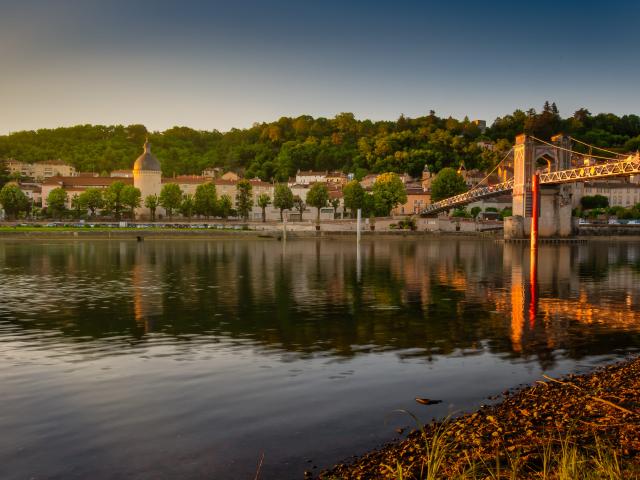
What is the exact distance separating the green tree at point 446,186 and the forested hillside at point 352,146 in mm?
30295

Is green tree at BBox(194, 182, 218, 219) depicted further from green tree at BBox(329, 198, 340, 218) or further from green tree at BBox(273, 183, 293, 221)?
green tree at BBox(329, 198, 340, 218)

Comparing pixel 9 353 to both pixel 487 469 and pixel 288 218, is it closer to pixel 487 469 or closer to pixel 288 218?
pixel 487 469

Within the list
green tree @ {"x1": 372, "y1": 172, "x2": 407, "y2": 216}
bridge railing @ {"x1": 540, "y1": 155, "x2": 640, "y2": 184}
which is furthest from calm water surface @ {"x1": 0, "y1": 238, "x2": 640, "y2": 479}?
green tree @ {"x1": 372, "y1": 172, "x2": 407, "y2": 216}

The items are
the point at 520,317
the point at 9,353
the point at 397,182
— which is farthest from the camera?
the point at 397,182

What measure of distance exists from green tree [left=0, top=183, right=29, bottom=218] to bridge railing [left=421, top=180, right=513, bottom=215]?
68501mm

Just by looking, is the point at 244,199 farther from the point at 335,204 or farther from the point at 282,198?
the point at 335,204

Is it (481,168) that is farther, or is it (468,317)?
(481,168)

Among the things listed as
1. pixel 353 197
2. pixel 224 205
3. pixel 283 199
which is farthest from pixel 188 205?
pixel 353 197

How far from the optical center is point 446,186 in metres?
111

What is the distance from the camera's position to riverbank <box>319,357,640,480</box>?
22.0 ft

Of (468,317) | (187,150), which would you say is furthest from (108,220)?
(468,317)

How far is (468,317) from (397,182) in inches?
3655

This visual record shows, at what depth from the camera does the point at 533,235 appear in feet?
227

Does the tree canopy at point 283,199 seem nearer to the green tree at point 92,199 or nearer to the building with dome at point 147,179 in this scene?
the building with dome at point 147,179
